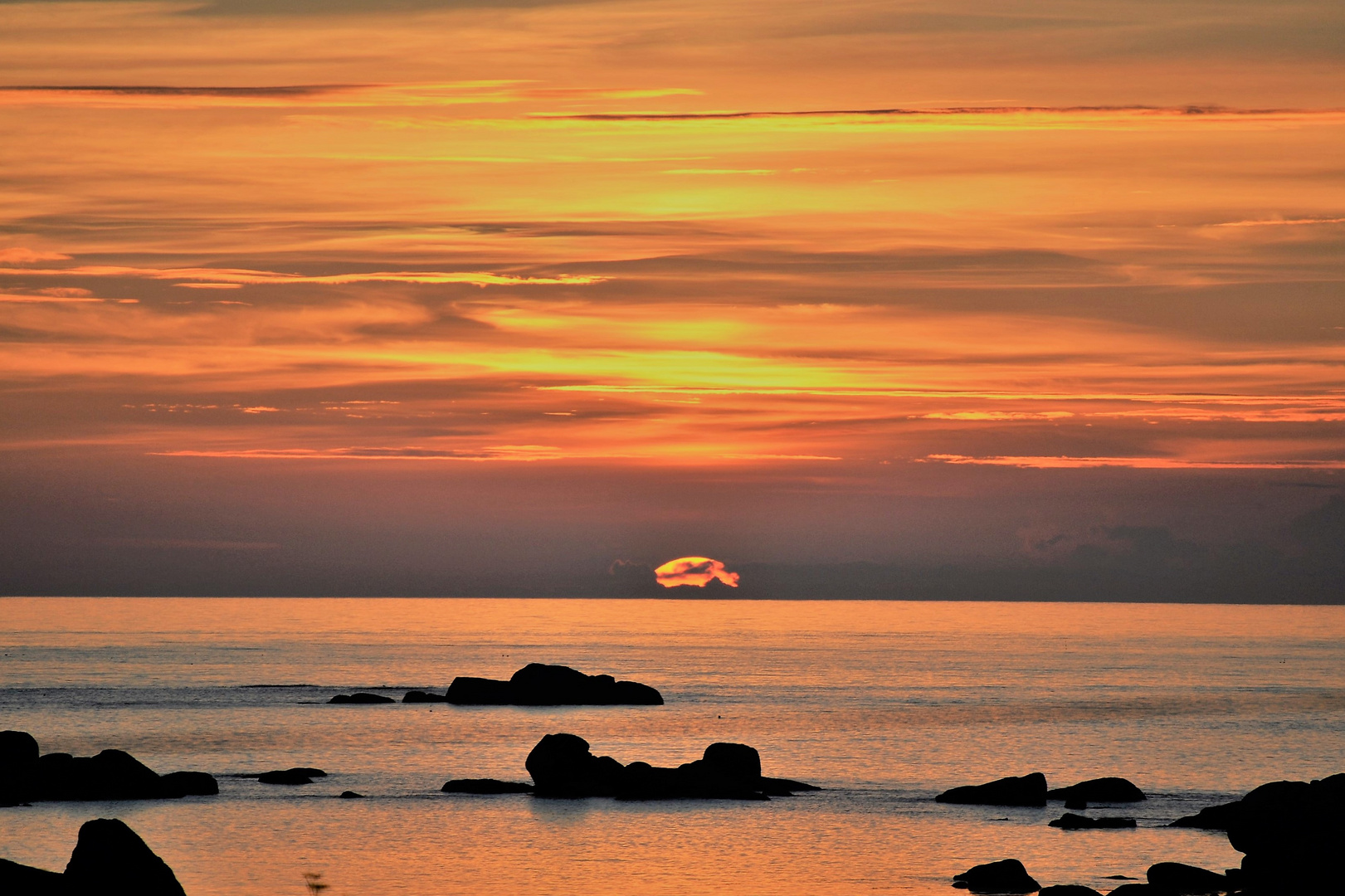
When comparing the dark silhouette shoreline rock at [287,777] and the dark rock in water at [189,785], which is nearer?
the dark rock in water at [189,785]

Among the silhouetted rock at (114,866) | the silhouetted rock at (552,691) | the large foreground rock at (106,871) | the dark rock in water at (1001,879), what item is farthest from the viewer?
the silhouetted rock at (552,691)

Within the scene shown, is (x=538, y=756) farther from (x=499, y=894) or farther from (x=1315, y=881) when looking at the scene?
(x=1315, y=881)

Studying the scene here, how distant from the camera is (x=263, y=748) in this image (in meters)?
105

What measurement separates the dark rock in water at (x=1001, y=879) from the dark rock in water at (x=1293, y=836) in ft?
31.2

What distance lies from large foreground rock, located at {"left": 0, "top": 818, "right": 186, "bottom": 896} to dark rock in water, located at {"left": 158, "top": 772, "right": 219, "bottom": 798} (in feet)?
125

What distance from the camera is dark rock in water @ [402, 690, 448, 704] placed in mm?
144375

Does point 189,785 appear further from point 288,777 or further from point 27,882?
point 27,882

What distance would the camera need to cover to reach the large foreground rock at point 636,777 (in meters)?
78.9

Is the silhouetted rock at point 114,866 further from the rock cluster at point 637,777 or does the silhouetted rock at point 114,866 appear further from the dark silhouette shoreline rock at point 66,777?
the rock cluster at point 637,777

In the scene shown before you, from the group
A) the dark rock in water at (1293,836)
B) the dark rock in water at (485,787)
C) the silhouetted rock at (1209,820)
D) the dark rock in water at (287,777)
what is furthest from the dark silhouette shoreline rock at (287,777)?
the dark rock in water at (1293,836)

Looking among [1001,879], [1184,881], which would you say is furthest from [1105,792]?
[1184,881]

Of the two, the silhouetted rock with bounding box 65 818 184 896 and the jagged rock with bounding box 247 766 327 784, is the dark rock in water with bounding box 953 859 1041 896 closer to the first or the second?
the silhouetted rock with bounding box 65 818 184 896

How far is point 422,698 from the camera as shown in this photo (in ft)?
477

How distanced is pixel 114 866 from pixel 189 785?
130 ft
